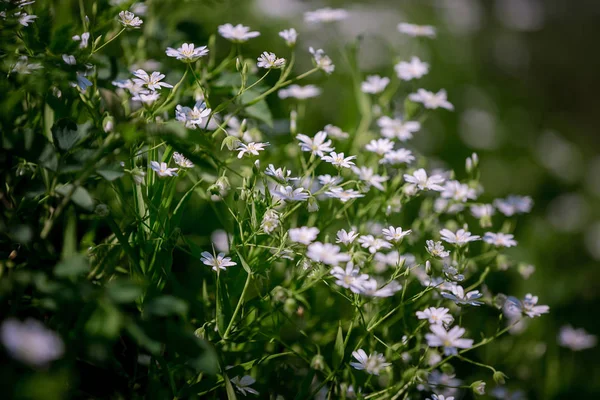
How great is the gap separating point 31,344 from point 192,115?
0.44 m

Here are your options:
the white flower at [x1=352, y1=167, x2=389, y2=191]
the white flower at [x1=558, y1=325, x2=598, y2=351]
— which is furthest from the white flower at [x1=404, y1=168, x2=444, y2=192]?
the white flower at [x1=558, y1=325, x2=598, y2=351]

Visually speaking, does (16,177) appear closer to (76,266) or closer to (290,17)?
(76,266)

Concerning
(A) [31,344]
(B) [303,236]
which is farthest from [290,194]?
(A) [31,344]

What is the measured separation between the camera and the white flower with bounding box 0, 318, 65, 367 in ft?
1.65

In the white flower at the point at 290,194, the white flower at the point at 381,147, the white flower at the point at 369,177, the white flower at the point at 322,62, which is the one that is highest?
the white flower at the point at 322,62

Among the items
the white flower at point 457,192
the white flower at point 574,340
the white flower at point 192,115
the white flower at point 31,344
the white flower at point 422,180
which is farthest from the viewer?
the white flower at point 574,340

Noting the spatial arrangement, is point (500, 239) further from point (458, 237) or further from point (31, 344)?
point (31, 344)

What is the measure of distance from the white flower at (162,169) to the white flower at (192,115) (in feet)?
0.23

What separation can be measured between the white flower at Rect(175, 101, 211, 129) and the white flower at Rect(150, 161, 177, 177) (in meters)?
0.07

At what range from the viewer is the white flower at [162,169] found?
0.79 metres

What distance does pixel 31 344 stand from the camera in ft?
1.69

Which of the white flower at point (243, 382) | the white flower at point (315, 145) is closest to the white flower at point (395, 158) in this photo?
the white flower at point (315, 145)

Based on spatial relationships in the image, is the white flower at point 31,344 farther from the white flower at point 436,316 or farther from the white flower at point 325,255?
the white flower at point 436,316

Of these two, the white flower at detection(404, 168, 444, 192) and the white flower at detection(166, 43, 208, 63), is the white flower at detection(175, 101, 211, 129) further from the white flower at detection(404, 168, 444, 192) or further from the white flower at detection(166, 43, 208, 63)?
the white flower at detection(404, 168, 444, 192)
